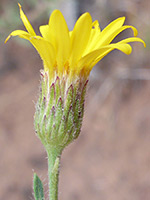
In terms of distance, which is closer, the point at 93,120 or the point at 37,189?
the point at 37,189

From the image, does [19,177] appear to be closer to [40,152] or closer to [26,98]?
[40,152]

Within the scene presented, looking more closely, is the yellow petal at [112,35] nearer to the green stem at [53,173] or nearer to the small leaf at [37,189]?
the green stem at [53,173]

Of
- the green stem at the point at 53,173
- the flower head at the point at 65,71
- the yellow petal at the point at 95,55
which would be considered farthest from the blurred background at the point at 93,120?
the yellow petal at the point at 95,55

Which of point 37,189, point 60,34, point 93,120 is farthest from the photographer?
point 93,120

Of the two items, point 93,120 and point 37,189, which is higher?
point 93,120

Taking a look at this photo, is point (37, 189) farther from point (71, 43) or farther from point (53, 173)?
point (71, 43)

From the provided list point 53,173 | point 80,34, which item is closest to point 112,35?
point 80,34

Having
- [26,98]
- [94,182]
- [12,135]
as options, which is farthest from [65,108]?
[26,98]

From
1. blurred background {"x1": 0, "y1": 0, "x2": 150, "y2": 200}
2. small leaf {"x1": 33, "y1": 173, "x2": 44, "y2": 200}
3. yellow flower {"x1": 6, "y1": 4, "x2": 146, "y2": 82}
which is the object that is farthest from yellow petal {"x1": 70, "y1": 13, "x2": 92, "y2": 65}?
blurred background {"x1": 0, "y1": 0, "x2": 150, "y2": 200}
